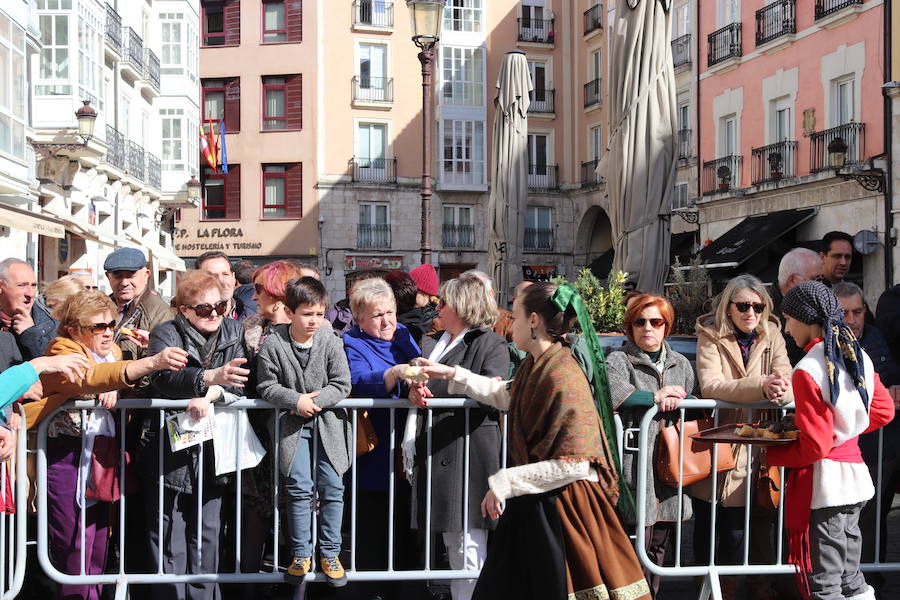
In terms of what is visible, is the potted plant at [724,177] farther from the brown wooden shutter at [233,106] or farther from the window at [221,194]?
the brown wooden shutter at [233,106]

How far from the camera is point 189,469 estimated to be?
494 centimetres

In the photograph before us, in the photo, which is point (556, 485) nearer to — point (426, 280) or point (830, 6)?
point (426, 280)

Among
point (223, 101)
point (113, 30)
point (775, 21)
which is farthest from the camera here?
point (223, 101)

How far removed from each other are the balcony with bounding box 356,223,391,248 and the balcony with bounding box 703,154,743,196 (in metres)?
14.0

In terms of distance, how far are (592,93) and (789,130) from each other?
47.4ft

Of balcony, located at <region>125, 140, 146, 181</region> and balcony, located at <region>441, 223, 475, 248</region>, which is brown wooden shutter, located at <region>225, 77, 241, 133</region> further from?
balcony, located at <region>441, 223, 475, 248</region>

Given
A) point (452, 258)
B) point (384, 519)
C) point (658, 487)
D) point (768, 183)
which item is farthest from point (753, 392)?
point (452, 258)

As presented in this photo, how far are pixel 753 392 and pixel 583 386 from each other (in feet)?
4.87

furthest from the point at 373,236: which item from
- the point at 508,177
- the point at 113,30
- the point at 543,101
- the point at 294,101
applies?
the point at 508,177

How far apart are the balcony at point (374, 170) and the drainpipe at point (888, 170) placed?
67.6ft

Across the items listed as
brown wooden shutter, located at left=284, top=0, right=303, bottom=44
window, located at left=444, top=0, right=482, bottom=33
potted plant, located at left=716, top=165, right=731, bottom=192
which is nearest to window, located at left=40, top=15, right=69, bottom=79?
brown wooden shutter, located at left=284, top=0, right=303, bottom=44

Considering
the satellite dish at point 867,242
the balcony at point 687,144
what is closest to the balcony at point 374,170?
the balcony at point 687,144

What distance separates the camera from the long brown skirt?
12.8ft

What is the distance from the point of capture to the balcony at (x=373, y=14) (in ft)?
124
